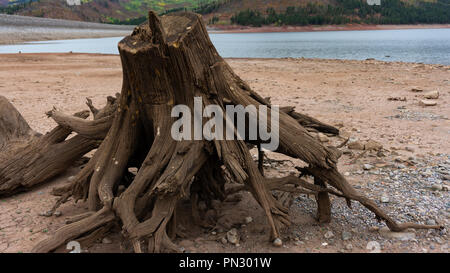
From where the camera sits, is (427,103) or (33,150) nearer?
(33,150)

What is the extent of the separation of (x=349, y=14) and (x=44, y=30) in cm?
7700

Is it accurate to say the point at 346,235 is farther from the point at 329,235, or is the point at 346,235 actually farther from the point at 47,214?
the point at 47,214

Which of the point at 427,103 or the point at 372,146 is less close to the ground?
the point at 427,103

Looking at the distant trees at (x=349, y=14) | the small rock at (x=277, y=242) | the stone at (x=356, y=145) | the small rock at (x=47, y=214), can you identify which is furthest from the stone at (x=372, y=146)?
the distant trees at (x=349, y=14)

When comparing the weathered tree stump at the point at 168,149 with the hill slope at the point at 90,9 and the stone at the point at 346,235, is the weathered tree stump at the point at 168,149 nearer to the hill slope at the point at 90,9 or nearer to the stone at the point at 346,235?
the stone at the point at 346,235

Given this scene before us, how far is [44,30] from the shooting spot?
49.1m

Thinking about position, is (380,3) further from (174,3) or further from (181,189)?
(181,189)

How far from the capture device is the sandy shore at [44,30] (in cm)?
4094

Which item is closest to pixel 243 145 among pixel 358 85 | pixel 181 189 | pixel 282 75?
pixel 181 189

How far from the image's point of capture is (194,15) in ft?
11.5

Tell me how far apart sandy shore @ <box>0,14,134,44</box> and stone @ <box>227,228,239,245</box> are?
43258mm

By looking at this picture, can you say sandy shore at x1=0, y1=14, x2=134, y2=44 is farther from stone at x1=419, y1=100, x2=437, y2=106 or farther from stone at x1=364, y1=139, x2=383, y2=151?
stone at x1=364, y1=139, x2=383, y2=151

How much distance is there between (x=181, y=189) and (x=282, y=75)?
14.0 m

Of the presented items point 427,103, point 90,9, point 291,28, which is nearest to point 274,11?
point 291,28
